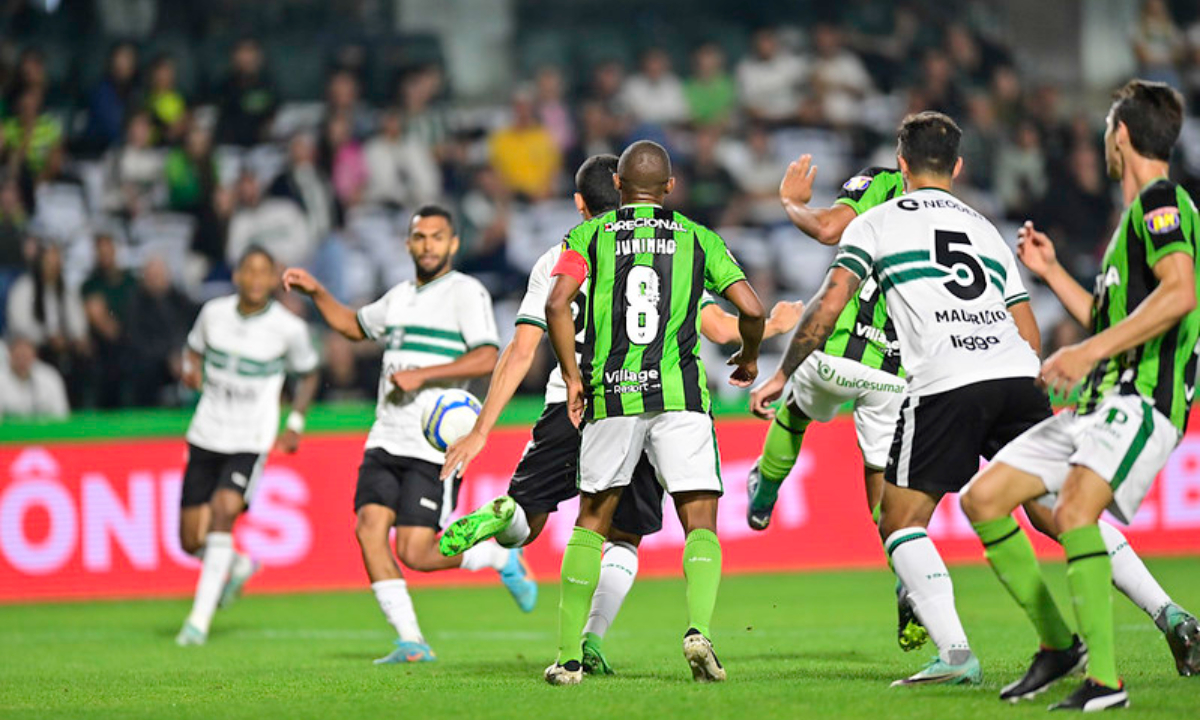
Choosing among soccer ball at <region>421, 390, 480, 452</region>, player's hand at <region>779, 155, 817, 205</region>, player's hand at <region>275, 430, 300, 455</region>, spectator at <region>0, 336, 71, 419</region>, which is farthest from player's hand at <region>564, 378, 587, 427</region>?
spectator at <region>0, 336, 71, 419</region>

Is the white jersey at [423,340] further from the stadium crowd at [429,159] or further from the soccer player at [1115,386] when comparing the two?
the stadium crowd at [429,159]

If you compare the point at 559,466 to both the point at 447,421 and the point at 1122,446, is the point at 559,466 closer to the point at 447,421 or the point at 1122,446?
the point at 447,421

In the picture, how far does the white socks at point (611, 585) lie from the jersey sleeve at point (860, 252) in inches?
74.1

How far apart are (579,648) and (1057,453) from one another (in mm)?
2173

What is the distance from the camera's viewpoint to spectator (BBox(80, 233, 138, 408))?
14711 mm

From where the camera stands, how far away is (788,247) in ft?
54.5

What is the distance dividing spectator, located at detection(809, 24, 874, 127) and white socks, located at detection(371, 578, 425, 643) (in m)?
11.2

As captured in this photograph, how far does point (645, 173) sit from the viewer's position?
657 cm

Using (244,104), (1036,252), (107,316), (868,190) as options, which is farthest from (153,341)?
(1036,252)

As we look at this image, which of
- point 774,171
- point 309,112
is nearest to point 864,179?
point 774,171

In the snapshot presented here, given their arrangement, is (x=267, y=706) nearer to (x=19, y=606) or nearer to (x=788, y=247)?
(x=19, y=606)

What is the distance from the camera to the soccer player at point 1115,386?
17.2ft

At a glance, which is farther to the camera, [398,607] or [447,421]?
[398,607]

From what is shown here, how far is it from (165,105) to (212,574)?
871cm
